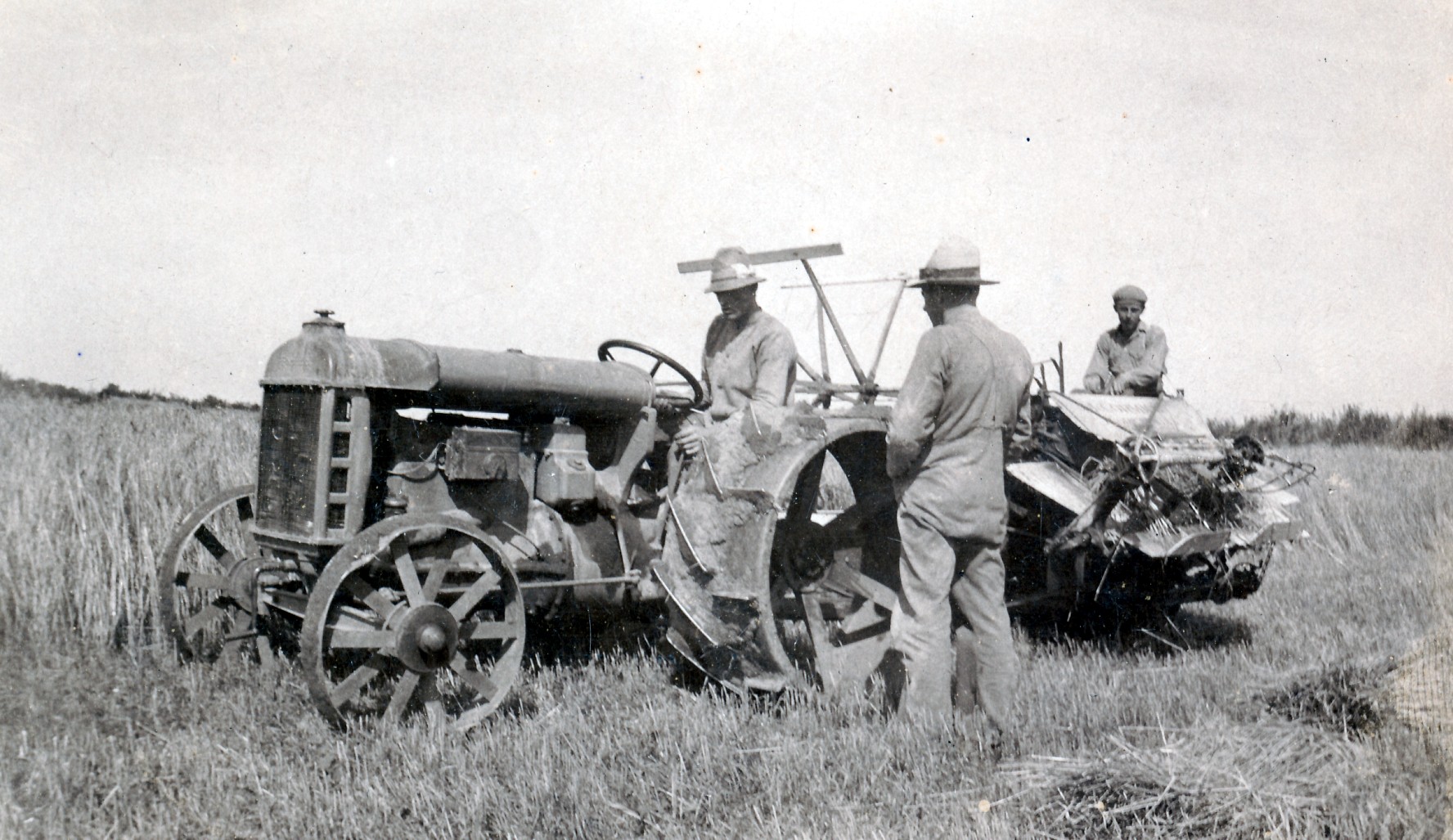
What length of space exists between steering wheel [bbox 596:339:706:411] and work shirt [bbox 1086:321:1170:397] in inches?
122

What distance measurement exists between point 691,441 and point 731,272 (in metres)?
1.09

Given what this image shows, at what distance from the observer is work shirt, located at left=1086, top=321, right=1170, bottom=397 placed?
6.79m

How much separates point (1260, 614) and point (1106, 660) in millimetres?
1825

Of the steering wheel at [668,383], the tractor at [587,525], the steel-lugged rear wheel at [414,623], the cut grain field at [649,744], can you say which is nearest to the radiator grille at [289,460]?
the tractor at [587,525]

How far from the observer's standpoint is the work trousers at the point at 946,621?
4043mm

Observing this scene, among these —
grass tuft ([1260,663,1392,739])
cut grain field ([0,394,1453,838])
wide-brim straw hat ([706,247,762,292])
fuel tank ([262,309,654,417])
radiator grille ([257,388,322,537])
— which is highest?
wide-brim straw hat ([706,247,762,292])

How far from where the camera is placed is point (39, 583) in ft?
16.5

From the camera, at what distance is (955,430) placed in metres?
4.10

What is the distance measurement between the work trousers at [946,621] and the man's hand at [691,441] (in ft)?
2.93

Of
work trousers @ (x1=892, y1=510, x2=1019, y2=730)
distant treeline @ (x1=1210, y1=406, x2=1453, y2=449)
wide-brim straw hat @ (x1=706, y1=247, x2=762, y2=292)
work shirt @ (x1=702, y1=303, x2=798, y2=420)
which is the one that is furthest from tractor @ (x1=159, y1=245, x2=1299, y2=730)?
distant treeline @ (x1=1210, y1=406, x2=1453, y2=449)

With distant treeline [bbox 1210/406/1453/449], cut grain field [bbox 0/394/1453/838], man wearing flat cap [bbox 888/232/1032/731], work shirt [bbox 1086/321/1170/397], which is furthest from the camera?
distant treeline [bbox 1210/406/1453/449]

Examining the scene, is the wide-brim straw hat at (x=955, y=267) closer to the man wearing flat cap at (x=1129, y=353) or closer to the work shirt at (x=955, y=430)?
the work shirt at (x=955, y=430)

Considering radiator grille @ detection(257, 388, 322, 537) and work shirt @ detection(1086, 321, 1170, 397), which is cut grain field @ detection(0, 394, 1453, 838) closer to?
radiator grille @ detection(257, 388, 322, 537)

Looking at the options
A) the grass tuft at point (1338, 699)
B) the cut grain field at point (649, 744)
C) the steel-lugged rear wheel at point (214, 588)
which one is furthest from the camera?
the steel-lugged rear wheel at point (214, 588)
